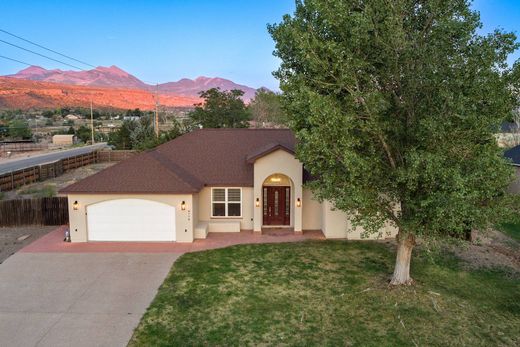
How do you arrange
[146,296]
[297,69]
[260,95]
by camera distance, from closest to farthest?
[146,296]
[297,69]
[260,95]

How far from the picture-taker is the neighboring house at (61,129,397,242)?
17109mm

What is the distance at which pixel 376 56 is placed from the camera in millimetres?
10922

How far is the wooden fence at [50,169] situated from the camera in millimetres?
28531

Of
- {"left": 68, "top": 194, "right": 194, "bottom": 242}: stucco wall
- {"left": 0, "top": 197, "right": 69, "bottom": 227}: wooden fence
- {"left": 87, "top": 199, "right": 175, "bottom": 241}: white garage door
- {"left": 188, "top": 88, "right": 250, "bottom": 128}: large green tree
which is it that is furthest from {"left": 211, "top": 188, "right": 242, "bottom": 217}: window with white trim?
{"left": 188, "top": 88, "right": 250, "bottom": 128}: large green tree

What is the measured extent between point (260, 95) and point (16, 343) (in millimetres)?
60839

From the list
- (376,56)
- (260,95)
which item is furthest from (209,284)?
(260,95)

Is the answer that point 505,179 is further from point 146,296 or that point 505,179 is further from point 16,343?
point 16,343

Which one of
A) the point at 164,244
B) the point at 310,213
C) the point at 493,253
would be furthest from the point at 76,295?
the point at 493,253

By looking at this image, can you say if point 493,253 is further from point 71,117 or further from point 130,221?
point 71,117

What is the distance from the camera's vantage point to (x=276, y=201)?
64.6 feet

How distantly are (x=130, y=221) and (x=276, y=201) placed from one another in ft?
22.7

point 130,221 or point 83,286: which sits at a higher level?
point 130,221

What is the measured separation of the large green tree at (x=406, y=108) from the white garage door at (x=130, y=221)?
8169mm

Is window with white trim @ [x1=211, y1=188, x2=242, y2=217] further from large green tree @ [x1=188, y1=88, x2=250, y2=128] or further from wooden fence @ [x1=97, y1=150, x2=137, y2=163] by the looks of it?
wooden fence @ [x1=97, y1=150, x2=137, y2=163]
